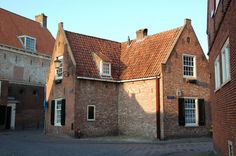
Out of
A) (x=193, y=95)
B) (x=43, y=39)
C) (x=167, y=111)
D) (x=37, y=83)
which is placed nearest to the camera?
(x=167, y=111)

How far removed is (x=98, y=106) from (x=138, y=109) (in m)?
3.20

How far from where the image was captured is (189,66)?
79.6 feet

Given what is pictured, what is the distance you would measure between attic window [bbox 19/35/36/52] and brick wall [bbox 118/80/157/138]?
16.8 m

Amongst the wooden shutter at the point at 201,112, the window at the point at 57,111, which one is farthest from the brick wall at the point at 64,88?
the wooden shutter at the point at 201,112

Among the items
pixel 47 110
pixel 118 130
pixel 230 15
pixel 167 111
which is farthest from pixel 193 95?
pixel 230 15

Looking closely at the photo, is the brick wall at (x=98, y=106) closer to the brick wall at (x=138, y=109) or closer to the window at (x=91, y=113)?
the window at (x=91, y=113)

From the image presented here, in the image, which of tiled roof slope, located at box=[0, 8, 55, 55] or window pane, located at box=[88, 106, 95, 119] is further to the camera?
tiled roof slope, located at box=[0, 8, 55, 55]

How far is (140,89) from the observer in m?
23.8

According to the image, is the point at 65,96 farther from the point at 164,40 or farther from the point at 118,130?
the point at 164,40

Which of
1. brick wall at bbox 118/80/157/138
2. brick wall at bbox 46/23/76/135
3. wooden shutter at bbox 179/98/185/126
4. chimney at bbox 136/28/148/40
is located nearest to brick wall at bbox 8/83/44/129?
brick wall at bbox 46/23/76/135

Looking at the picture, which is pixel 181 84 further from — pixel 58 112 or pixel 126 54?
pixel 58 112

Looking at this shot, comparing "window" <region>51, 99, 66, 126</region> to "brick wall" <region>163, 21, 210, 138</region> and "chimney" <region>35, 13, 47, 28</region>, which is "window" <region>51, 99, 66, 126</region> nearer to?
"brick wall" <region>163, 21, 210, 138</region>

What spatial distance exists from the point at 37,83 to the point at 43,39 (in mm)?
7107

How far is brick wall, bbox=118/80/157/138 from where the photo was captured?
22609mm
